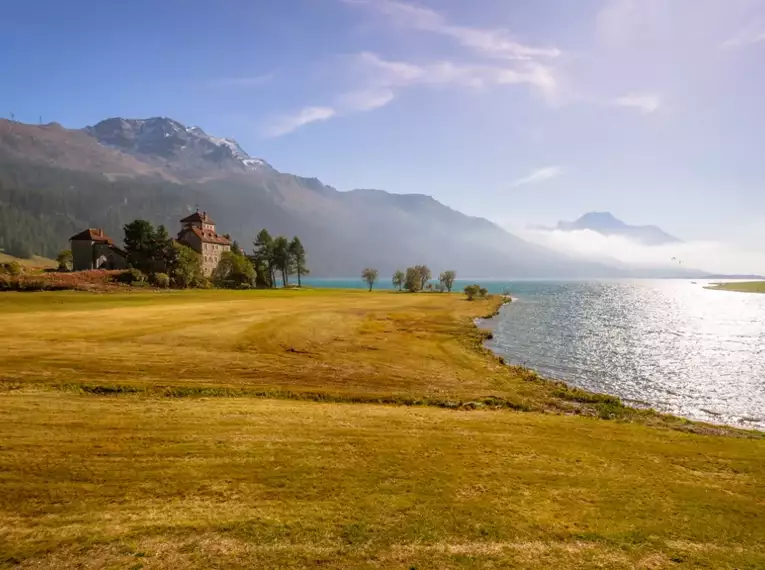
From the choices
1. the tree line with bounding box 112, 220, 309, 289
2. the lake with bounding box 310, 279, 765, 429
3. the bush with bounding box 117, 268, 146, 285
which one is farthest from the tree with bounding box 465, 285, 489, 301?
the bush with bounding box 117, 268, 146, 285

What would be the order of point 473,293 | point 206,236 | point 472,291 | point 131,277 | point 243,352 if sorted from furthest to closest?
point 472,291
point 473,293
point 206,236
point 131,277
point 243,352

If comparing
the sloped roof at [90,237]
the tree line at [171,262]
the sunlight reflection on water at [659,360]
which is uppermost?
the sloped roof at [90,237]

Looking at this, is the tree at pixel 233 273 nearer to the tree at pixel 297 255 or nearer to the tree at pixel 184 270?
the tree at pixel 184 270

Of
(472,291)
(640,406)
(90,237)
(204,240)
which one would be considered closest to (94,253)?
(90,237)

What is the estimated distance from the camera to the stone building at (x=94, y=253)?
113169 mm

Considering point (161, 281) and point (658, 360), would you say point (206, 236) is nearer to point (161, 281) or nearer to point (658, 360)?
point (161, 281)

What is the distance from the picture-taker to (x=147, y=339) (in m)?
42.0

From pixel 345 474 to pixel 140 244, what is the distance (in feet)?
377

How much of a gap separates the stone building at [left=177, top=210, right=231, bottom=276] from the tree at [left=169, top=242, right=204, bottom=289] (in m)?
16.7

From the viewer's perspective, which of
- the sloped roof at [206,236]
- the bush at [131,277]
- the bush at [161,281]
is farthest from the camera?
the sloped roof at [206,236]

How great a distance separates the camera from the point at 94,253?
4469 inches

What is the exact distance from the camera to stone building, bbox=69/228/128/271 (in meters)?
113

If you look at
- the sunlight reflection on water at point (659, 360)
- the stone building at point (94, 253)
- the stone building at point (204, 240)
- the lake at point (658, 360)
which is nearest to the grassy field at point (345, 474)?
the lake at point (658, 360)

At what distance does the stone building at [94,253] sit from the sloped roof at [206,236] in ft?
70.3
